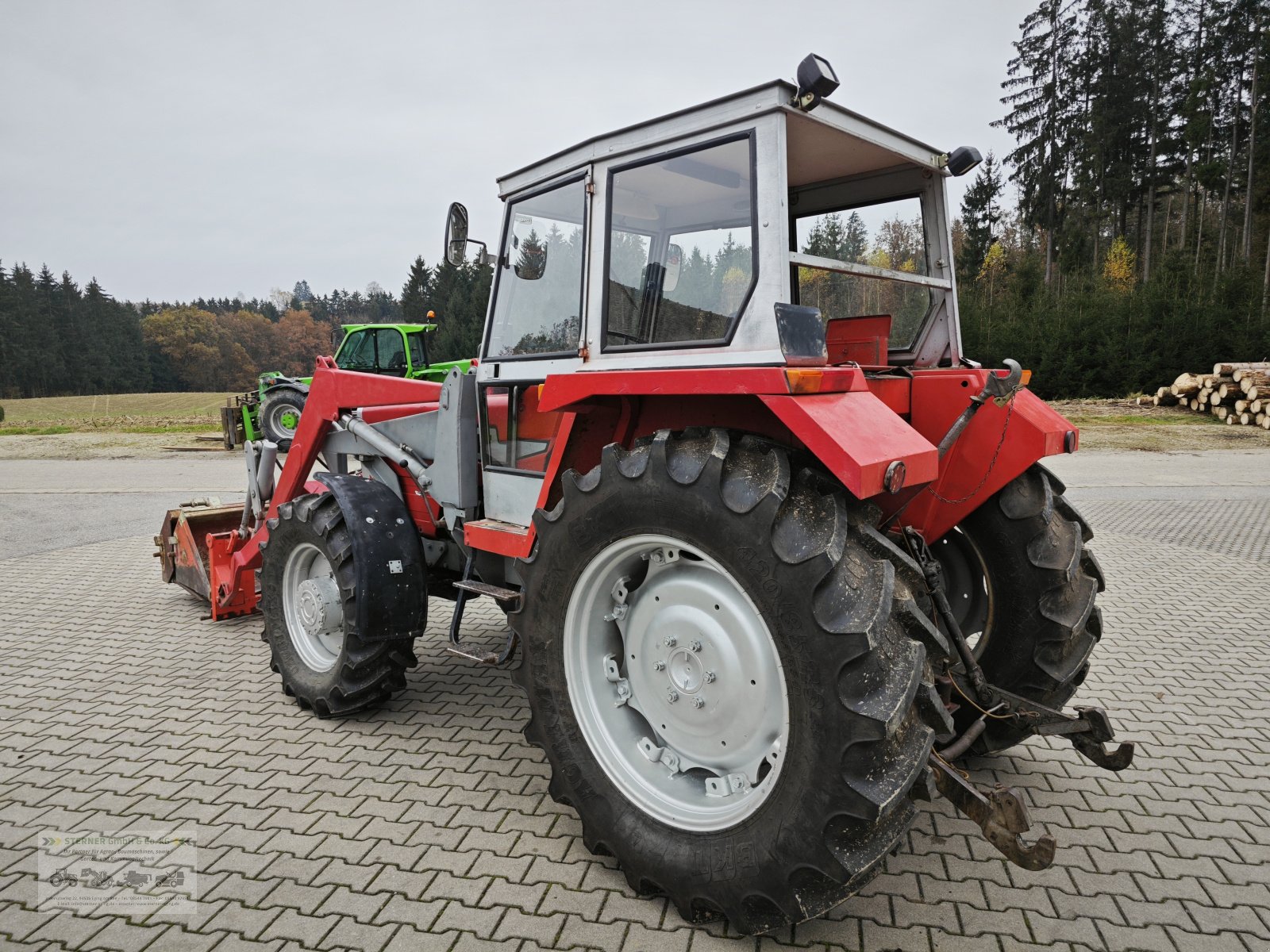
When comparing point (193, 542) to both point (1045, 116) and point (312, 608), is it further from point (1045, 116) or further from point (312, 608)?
point (1045, 116)

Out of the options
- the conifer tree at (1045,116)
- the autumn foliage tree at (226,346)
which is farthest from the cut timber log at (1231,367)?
the autumn foliage tree at (226,346)

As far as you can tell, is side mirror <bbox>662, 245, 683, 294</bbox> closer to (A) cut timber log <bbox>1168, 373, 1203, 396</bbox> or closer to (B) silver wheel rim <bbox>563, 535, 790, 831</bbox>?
(B) silver wheel rim <bbox>563, 535, 790, 831</bbox>

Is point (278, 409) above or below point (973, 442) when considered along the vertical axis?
below

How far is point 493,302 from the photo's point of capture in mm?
3592

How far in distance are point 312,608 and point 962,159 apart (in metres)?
3.66

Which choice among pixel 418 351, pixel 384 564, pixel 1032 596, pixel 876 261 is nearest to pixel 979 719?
pixel 1032 596

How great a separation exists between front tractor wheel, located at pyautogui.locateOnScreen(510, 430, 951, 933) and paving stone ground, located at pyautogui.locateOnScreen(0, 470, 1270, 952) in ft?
0.99

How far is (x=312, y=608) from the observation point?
12.9 feet

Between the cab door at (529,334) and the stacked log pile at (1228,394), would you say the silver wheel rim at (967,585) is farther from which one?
the stacked log pile at (1228,394)

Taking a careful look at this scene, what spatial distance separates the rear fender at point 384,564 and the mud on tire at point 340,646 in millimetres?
50

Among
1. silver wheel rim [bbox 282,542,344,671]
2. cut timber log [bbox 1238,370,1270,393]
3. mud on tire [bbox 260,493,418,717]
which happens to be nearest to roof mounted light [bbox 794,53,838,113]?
mud on tire [bbox 260,493,418,717]

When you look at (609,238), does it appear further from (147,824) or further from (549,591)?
(147,824)

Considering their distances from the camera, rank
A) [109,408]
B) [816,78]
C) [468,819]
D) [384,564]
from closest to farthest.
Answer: [816,78]
[468,819]
[384,564]
[109,408]

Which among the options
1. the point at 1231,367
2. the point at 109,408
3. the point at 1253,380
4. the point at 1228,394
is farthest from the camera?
the point at 109,408
